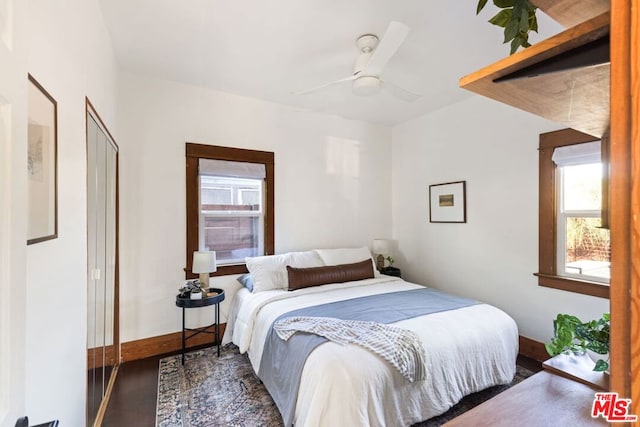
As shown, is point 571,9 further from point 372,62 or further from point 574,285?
point 574,285

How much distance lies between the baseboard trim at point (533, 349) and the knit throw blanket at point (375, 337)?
1821mm

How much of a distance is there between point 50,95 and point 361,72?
6.55 ft

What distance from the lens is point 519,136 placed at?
3043 millimetres

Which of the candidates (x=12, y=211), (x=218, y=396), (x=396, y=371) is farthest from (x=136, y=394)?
(x=12, y=211)

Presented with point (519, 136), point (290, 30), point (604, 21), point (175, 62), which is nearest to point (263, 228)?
point (175, 62)

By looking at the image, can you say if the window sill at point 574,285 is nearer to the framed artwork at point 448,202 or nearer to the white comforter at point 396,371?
the white comforter at point 396,371

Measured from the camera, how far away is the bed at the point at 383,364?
1590 mm

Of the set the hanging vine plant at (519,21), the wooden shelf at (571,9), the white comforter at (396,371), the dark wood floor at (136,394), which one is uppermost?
the hanging vine plant at (519,21)

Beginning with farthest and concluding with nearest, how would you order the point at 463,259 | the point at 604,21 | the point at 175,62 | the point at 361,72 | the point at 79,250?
the point at 463,259 → the point at 175,62 → the point at 361,72 → the point at 79,250 → the point at 604,21

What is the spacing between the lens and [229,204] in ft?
11.5

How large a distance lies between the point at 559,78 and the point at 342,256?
3.26 metres

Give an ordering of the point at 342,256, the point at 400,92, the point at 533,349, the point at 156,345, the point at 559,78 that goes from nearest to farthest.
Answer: the point at 559,78 → the point at 400,92 → the point at 533,349 → the point at 156,345 → the point at 342,256

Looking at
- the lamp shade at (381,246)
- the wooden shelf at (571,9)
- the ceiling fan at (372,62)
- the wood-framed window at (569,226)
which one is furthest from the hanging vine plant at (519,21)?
the lamp shade at (381,246)

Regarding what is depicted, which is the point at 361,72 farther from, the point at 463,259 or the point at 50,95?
the point at 463,259
